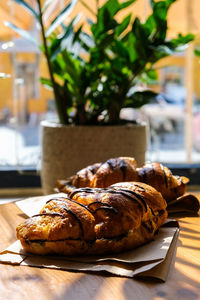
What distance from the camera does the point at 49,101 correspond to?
13.2 feet

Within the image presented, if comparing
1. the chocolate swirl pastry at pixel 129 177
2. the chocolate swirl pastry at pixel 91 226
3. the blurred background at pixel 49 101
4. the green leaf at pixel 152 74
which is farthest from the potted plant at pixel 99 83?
the blurred background at pixel 49 101

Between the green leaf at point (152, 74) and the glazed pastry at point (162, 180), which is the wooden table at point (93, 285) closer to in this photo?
the glazed pastry at point (162, 180)

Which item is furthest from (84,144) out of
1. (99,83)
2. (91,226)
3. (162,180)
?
(91,226)

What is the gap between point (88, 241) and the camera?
680 millimetres

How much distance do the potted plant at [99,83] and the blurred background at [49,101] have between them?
81.7 inches

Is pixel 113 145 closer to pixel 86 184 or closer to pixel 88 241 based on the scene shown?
pixel 86 184

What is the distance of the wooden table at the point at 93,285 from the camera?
0.55m

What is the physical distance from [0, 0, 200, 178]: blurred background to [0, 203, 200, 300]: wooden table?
3.24m

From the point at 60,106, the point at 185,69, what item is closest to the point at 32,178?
the point at 185,69

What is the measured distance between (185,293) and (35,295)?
201 millimetres

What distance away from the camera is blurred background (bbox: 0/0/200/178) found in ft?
12.6

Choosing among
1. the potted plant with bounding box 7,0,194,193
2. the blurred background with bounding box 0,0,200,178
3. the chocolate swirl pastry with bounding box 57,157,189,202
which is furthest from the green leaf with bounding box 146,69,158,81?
the blurred background with bounding box 0,0,200,178

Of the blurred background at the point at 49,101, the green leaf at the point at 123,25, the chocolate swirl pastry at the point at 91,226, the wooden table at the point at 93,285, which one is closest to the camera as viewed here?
the wooden table at the point at 93,285

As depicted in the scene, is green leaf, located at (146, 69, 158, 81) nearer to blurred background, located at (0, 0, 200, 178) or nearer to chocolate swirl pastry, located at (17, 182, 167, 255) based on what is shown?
chocolate swirl pastry, located at (17, 182, 167, 255)
